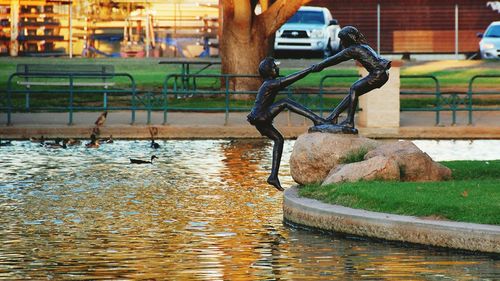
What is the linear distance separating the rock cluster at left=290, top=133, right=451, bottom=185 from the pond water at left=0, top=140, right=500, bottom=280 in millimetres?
585

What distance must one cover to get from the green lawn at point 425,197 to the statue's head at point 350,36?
72.8 inches

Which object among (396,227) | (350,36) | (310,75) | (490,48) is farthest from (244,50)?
(396,227)

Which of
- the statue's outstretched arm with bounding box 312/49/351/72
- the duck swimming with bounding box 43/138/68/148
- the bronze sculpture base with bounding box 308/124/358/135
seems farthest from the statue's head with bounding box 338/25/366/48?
the duck swimming with bounding box 43/138/68/148

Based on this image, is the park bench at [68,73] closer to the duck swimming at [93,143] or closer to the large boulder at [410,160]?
the duck swimming at [93,143]

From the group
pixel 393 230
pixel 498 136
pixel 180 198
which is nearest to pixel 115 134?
pixel 498 136

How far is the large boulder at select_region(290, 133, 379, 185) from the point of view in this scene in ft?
54.0

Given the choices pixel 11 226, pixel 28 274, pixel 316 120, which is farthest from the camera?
pixel 316 120

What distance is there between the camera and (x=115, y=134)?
28.0m

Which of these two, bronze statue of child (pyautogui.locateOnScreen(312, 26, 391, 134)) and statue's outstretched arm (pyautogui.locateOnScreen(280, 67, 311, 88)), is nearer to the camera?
statue's outstretched arm (pyautogui.locateOnScreen(280, 67, 311, 88))

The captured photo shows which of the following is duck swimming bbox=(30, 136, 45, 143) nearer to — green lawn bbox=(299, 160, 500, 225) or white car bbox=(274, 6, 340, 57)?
green lawn bbox=(299, 160, 500, 225)

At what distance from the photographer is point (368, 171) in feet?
52.3

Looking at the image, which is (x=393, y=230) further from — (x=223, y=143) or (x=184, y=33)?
(x=184, y=33)

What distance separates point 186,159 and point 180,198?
5.55 meters

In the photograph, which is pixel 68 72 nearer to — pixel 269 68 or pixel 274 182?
pixel 274 182
